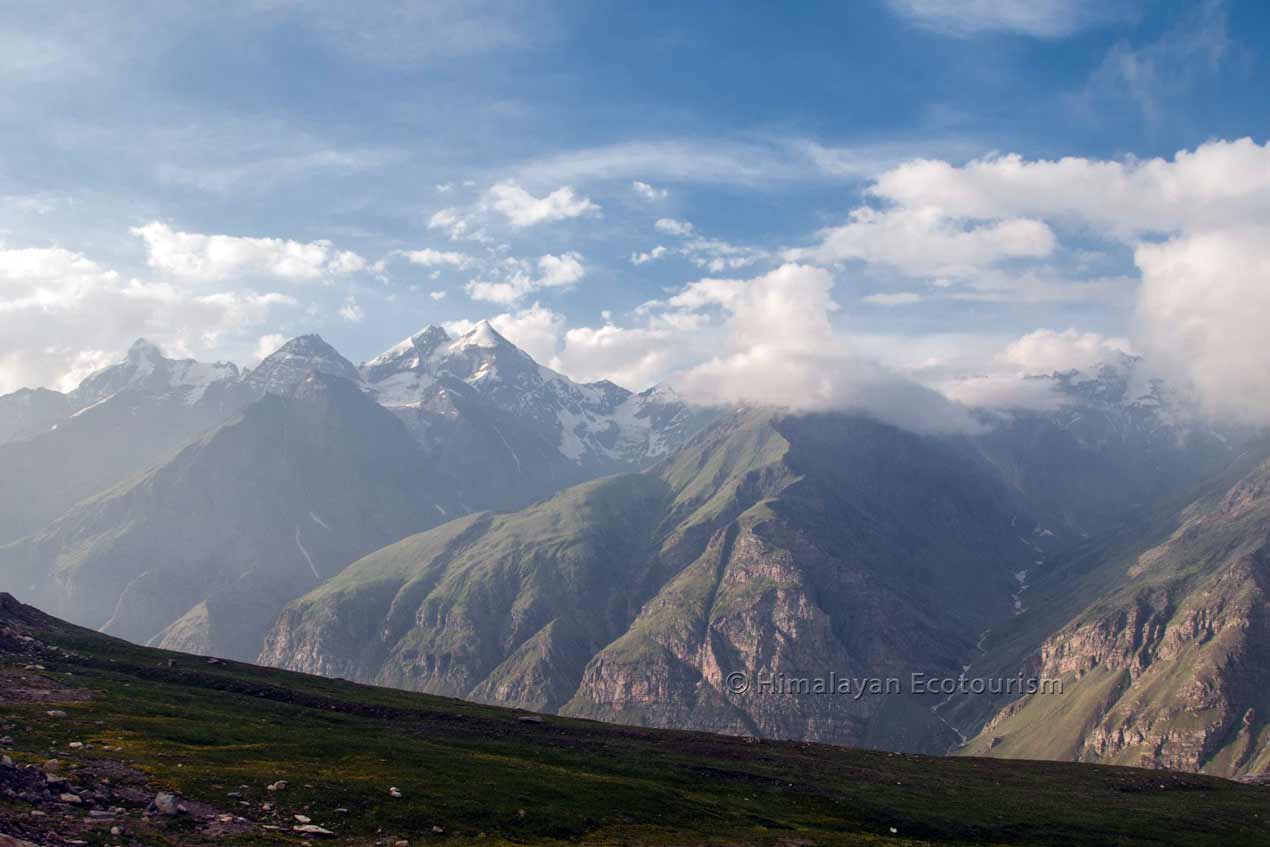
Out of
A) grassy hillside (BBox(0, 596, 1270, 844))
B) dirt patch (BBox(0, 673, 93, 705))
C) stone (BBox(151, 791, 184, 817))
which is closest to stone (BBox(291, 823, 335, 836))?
grassy hillside (BBox(0, 596, 1270, 844))

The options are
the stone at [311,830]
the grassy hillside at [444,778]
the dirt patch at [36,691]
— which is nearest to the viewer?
the stone at [311,830]

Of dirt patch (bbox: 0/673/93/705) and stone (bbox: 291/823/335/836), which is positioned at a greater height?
dirt patch (bbox: 0/673/93/705)

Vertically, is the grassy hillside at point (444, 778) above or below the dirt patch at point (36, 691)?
below

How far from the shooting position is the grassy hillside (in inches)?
2645

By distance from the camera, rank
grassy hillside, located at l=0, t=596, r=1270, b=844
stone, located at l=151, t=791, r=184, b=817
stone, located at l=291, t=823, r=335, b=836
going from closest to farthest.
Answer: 1. stone, located at l=151, t=791, r=184, b=817
2. stone, located at l=291, t=823, r=335, b=836
3. grassy hillside, located at l=0, t=596, r=1270, b=844

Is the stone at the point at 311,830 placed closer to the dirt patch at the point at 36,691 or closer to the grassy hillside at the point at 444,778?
the grassy hillside at the point at 444,778

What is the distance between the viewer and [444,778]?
85688 mm

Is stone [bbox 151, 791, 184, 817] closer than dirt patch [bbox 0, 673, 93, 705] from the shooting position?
Yes

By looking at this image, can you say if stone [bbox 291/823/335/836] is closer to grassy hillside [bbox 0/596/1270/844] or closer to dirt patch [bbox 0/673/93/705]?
grassy hillside [bbox 0/596/1270/844]

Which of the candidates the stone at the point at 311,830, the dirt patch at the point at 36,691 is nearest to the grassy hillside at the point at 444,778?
the dirt patch at the point at 36,691

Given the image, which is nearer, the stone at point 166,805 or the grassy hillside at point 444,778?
the stone at point 166,805

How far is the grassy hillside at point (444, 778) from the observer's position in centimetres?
6718

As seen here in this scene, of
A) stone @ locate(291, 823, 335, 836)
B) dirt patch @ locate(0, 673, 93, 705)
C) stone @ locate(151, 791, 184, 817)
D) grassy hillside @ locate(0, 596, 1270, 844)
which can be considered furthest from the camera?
dirt patch @ locate(0, 673, 93, 705)

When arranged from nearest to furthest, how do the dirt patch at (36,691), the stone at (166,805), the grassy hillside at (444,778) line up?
the stone at (166,805) < the grassy hillside at (444,778) < the dirt patch at (36,691)
